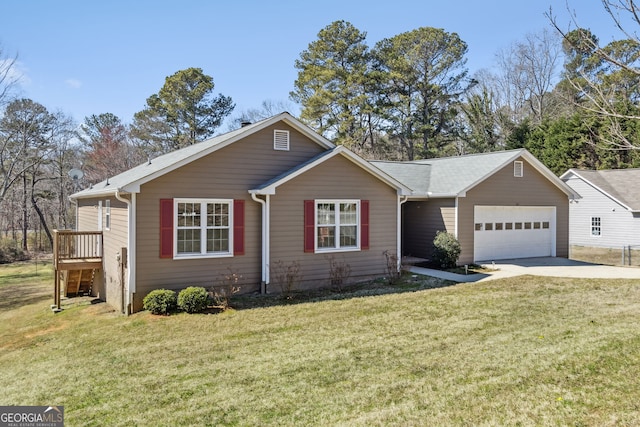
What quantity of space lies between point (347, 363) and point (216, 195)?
20.8 ft

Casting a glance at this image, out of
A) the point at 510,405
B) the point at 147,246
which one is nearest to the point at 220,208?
the point at 147,246

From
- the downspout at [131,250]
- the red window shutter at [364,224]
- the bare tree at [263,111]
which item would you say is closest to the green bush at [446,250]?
the red window shutter at [364,224]

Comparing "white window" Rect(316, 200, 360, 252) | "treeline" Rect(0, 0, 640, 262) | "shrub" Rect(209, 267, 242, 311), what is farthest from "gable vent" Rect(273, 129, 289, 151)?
"treeline" Rect(0, 0, 640, 262)

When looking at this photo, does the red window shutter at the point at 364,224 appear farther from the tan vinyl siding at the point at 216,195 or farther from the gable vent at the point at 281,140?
the gable vent at the point at 281,140

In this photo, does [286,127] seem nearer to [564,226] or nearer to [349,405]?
A: [349,405]

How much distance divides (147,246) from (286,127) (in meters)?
5.02

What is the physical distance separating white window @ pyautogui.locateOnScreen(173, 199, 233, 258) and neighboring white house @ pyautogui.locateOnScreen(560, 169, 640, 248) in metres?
20.5

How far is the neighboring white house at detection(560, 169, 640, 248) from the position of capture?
23.5m

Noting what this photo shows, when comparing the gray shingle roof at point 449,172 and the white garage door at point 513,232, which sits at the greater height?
the gray shingle roof at point 449,172

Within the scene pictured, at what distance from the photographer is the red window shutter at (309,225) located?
39.5 ft

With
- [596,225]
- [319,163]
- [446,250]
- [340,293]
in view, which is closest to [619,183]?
[596,225]

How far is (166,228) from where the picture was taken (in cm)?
1041

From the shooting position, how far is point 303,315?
935cm

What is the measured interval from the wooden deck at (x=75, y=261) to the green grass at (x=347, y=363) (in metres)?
1.52
